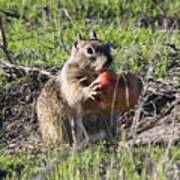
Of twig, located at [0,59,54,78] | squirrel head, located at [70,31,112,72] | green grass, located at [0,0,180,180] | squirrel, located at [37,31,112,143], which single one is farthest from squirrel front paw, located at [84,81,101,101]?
twig, located at [0,59,54,78]

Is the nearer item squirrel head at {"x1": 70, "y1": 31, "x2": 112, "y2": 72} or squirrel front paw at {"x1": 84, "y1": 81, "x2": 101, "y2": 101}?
squirrel front paw at {"x1": 84, "y1": 81, "x2": 101, "y2": 101}

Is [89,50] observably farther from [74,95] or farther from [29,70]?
[29,70]

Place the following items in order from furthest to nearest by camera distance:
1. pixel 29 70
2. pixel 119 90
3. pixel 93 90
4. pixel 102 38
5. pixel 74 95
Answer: pixel 102 38
pixel 29 70
pixel 74 95
pixel 93 90
pixel 119 90

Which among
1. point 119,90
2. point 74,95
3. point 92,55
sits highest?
point 92,55

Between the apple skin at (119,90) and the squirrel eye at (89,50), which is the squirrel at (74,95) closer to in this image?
the squirrel eye at (89,50)

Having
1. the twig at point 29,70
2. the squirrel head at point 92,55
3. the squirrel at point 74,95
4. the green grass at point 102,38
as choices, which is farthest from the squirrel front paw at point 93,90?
the twig at point 29,70

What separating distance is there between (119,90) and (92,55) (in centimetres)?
61

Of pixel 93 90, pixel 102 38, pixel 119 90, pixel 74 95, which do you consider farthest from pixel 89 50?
pixel 102 38

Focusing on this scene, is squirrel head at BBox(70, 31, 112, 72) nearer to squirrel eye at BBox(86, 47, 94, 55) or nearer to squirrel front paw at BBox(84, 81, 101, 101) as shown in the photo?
squirrel eye at BBox(86, 47, 94, 55)

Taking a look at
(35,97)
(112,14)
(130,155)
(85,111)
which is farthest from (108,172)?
(112,14)

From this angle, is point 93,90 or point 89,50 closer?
point 93,90

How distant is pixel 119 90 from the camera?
701 cm

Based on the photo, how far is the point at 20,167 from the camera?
6930mm

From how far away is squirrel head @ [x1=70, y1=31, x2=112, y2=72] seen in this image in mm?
7336
